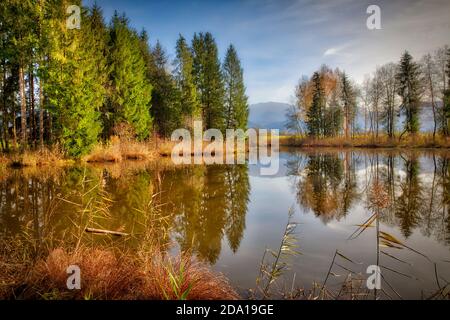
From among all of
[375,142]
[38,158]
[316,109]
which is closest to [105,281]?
[38,158]

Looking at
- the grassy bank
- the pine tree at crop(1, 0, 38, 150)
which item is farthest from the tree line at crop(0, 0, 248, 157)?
the grassy bank

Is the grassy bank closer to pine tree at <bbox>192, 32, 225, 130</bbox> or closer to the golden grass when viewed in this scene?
pine tree at <bbox>192, 32, 225, 130</bbox>

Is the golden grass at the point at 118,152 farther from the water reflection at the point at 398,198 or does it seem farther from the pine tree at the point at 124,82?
the water reflection at the point at 398,198

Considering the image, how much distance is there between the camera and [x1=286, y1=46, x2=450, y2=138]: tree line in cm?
3250

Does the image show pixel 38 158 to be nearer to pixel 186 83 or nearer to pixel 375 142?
pixel 186 83

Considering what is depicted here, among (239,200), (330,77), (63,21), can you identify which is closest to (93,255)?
(239,200)

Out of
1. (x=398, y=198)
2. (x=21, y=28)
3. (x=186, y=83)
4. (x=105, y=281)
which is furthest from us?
(x=186, y=83)

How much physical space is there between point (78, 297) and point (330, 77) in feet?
161

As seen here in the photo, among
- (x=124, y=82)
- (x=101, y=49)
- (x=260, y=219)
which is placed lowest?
(x=260, y=219)

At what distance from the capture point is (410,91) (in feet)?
121

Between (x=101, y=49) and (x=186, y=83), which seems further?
(x=186, y=83)

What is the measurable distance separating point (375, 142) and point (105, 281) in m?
39.9

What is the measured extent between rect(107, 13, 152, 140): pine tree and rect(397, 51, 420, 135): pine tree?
3283 centimetres
